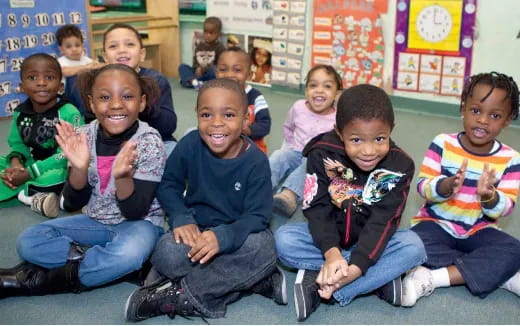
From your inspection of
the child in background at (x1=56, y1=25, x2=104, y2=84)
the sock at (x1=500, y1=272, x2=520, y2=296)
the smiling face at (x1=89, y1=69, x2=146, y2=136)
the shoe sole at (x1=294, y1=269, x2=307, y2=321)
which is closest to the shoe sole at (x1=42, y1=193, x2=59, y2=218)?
the smiling face at (x1=89, y1=69, x2=146, y2=136)

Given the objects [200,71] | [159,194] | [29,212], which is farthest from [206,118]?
[200,71]

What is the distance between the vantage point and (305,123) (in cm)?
229

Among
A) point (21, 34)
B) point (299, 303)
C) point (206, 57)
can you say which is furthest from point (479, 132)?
point (206, 57)

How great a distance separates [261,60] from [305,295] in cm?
324

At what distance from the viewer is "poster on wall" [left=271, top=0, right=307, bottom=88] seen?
4059mm

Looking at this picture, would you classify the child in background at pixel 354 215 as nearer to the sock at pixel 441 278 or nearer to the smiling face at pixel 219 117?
the sock at pixel 441 278

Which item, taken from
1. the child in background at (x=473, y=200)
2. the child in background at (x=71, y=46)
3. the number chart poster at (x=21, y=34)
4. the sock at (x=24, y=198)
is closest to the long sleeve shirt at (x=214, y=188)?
the child in background at (x=473, y=200)

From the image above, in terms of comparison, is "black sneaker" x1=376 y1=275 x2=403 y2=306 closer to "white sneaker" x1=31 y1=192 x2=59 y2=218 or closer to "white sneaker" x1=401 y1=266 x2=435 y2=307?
"white sneaker" x1=401 y1=266 x2=435 y2=307

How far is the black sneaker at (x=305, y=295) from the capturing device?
55.3 inches

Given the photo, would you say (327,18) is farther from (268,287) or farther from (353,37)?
(268,287)

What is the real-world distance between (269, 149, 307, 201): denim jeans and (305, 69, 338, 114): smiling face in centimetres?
23

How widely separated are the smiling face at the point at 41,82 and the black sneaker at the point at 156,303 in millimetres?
1074

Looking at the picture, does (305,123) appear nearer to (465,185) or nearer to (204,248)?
(465,185)

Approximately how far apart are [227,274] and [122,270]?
308 millimetres
